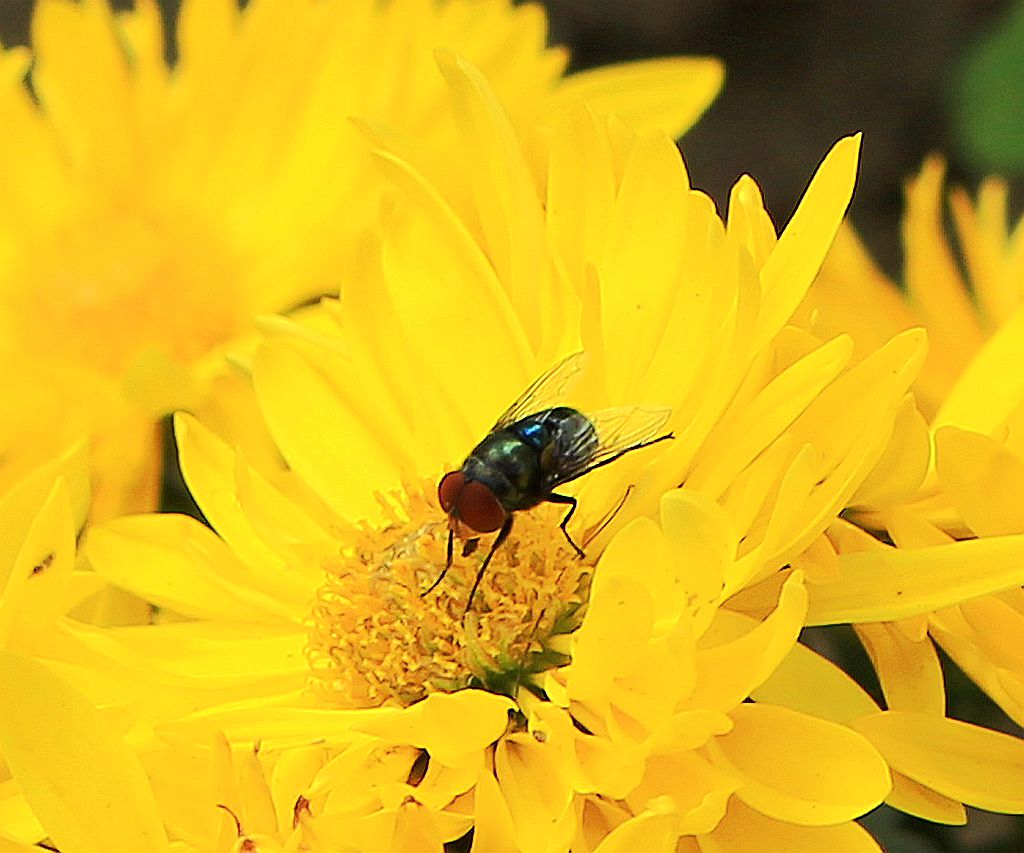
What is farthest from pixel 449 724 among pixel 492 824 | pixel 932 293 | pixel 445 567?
pixel 932 293

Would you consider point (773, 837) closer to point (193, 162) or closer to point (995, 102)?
point (193, 162)

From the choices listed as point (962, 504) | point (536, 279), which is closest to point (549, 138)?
point (536, 279)

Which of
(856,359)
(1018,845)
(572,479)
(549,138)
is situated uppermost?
(549,138)

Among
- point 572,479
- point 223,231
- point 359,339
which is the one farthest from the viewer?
point 223,231

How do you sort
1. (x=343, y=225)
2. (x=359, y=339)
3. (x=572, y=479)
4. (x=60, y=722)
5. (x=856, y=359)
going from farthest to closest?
(x=343, y=225), (x=856, y=359), (x=359, y=339), (x=572, y=479), (x=60, y=722)

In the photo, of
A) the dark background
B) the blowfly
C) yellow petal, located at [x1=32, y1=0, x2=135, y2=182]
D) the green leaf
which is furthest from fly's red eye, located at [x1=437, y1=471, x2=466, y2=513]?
the dark background

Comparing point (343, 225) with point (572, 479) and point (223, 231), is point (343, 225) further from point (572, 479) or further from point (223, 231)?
point (572, 479)

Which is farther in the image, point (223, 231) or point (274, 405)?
point (223, 231)

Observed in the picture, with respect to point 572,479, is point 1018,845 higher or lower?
lower
